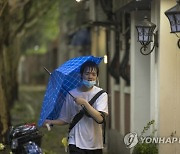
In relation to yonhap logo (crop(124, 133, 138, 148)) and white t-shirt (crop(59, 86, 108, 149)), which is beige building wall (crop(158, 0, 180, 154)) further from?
white t-shirt (crop(59, 86, 108, 149))

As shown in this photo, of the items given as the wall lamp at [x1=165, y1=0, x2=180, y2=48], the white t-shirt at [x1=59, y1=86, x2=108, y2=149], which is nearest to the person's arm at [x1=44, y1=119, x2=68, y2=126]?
the white t-shirt at [x1=59, y1=86, x2=108, y2=149]

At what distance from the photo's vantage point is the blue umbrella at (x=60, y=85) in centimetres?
662

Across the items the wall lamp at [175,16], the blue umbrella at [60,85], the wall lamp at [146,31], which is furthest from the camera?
the wall lamp at [146,31]

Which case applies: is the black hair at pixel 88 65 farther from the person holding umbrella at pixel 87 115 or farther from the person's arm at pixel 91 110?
the person's arm at pixel 91 110

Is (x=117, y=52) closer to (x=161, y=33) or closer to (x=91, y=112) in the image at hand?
(x=161, y=33)

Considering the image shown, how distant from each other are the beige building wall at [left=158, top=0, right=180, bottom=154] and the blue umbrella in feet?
5.53

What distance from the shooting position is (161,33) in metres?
8.05

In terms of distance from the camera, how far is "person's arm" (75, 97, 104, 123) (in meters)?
6.16

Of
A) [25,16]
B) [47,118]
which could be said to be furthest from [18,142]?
[25,16]

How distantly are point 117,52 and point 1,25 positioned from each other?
376cm

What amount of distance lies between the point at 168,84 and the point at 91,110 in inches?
91.9

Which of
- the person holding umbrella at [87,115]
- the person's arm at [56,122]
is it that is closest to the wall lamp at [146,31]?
the person holding umbrella at [87,115]

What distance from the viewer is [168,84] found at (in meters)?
8.09

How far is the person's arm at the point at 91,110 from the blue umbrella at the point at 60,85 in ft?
1.61
